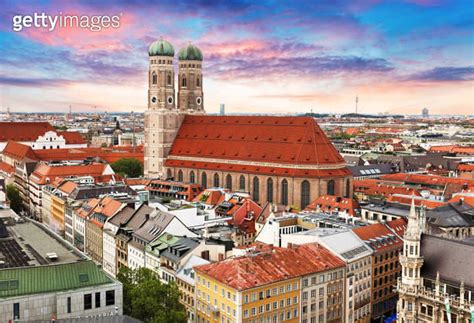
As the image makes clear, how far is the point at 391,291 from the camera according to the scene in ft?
285

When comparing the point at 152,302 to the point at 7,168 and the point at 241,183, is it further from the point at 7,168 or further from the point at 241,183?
the point at 7,168

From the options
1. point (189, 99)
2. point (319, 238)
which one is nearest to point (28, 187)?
point (189, 99)

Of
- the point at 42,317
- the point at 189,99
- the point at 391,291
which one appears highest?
the point at 189,99

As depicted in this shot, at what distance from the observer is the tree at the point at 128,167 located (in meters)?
186

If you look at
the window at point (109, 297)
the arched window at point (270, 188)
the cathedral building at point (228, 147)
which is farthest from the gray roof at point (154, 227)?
the arched window at point (270, 188)

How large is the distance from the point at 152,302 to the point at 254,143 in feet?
300

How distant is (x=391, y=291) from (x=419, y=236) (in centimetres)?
2369

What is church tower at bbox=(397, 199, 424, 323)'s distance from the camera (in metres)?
65.8

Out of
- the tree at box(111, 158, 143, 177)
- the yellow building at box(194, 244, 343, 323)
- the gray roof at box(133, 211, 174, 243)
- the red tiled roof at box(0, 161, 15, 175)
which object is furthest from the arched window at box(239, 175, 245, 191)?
the yellow building at box(194, 244, 343, 323)

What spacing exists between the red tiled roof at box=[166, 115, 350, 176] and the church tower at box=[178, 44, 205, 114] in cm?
643

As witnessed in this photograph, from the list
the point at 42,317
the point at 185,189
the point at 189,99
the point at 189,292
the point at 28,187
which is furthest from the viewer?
the point at 189,99

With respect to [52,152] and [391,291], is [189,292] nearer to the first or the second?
[391,291]

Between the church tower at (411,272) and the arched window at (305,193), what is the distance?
7021cm

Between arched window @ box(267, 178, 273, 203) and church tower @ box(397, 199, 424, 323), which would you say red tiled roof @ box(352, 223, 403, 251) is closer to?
church tower @ box(397, 199, 424, 323)
